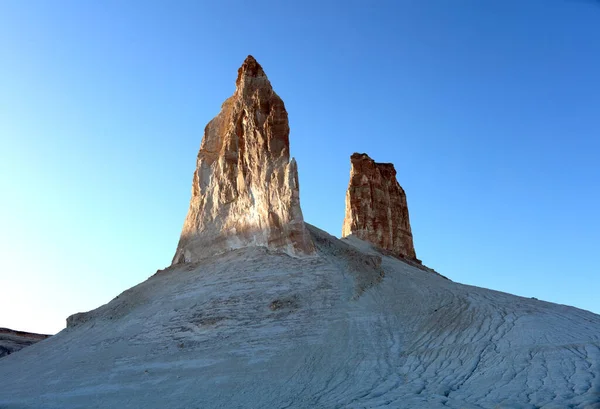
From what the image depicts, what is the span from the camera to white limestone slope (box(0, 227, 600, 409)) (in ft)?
41.9

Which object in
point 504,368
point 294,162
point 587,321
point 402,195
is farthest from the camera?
point 402,195

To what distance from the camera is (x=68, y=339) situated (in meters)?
22.8

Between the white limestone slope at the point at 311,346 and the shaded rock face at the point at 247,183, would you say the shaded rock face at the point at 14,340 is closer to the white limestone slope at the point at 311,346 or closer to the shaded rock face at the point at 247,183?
the white limestone slope at the point at 311,346

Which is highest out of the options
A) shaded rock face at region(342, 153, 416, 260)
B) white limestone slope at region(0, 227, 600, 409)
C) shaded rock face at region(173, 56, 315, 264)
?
shaded rock face at region(342, 153, 416, 260)

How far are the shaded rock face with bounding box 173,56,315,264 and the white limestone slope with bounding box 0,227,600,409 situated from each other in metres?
1.32

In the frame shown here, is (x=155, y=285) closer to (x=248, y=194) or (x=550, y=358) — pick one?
(x=248, y=194)

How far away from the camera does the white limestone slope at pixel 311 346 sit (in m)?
12.8

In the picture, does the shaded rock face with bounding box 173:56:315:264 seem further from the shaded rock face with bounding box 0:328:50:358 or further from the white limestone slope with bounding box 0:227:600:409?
the shaded rock face with bounding box 0:328:50:358

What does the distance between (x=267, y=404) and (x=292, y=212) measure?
1182 centimetres

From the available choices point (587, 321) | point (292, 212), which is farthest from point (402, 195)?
point (587, 321)

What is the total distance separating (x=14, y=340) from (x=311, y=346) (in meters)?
31.7

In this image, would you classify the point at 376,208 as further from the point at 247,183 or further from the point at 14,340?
the point at 14,340

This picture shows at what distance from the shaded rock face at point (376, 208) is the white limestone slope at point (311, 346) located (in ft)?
78.5

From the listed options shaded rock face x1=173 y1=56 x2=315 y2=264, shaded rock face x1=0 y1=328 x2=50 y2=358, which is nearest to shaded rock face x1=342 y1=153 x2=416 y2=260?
shaded rock face x1=173 y1=56 x2=315 y2=264
